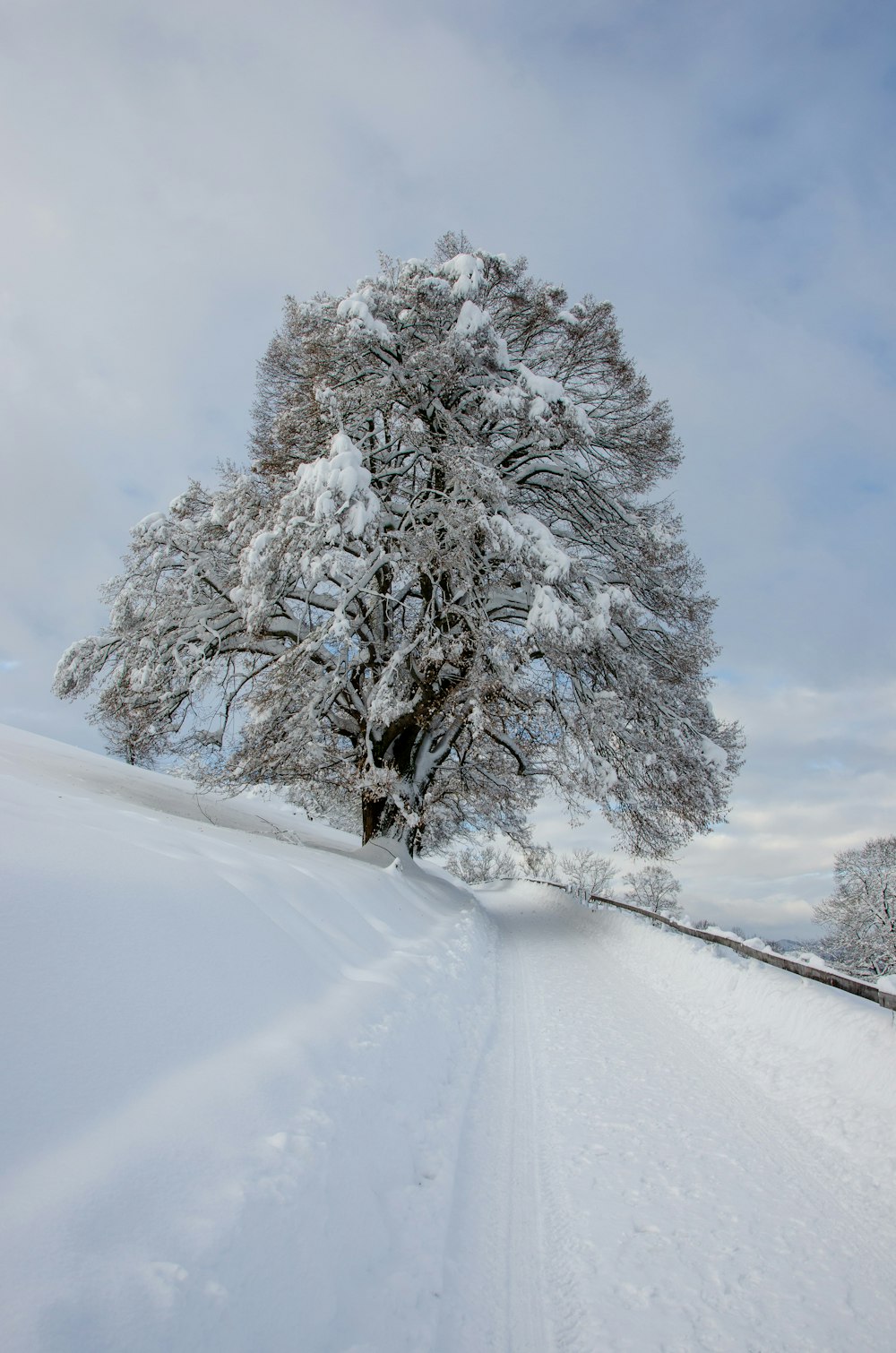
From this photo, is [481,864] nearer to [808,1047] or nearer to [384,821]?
[384,821]

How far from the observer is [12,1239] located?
163 cm

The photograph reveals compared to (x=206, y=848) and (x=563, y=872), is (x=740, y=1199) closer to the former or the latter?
(x=206, y=848)

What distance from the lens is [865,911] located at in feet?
85.2

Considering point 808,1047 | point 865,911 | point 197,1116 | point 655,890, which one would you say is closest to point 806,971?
point 808,1047

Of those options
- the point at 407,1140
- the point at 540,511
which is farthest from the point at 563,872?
the point at 407,1140

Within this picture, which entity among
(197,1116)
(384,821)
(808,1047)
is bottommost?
(197,1116)

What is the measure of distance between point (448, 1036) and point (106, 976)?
2.89 meters

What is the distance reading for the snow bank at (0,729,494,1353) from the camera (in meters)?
1.74

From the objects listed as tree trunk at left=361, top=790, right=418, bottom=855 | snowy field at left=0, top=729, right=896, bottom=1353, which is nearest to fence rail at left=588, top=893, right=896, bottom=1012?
snowy field at left=0, top=729, right=896, bottom=1353

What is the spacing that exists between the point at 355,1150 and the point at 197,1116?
817 mm

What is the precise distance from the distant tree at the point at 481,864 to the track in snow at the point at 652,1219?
49566mm

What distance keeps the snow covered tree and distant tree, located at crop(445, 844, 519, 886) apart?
43.2 meters

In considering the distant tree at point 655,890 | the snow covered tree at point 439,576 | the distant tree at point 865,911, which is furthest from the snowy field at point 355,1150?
the distant tree at point 655,890

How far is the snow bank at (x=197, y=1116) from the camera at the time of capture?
5.70 ft
